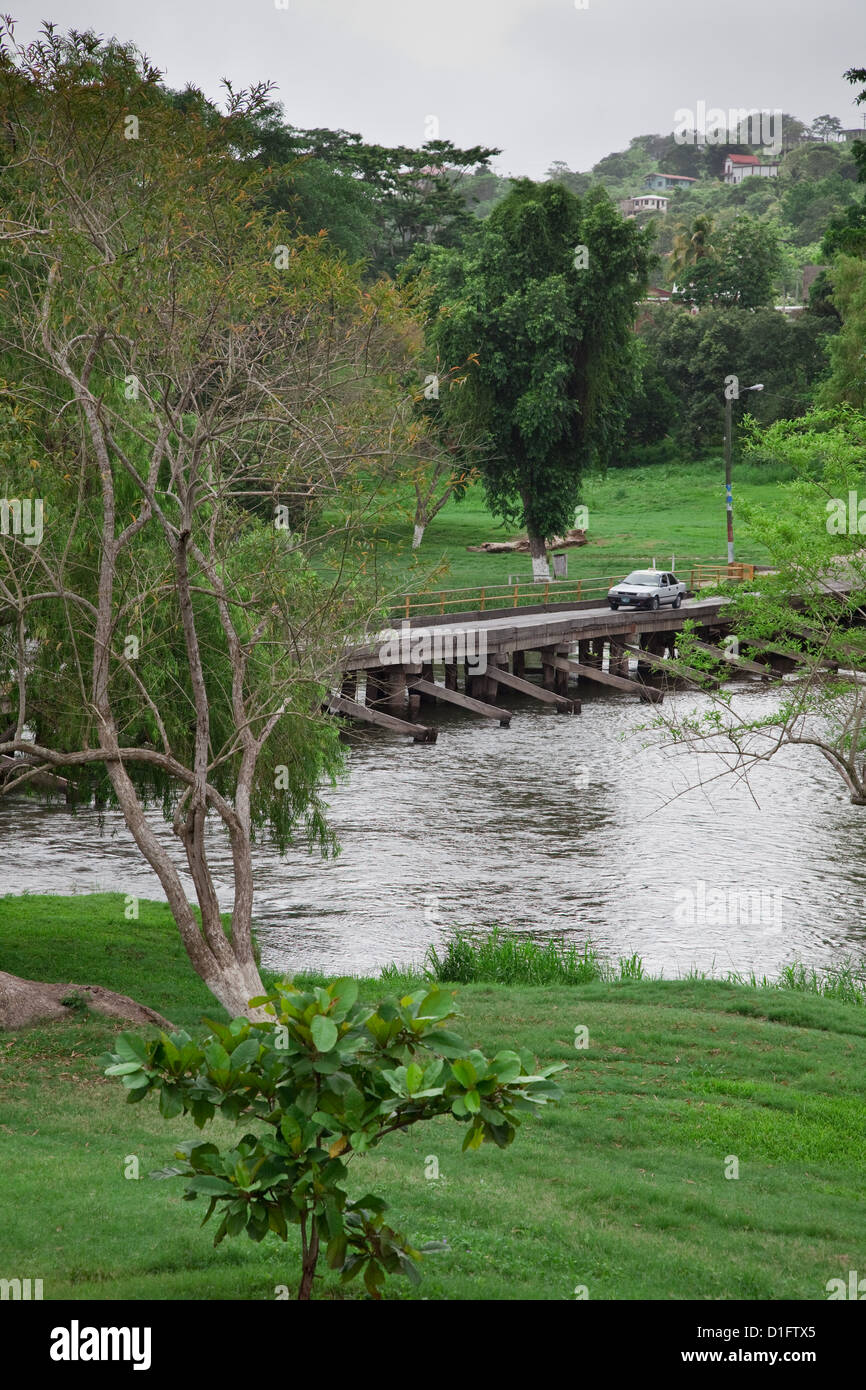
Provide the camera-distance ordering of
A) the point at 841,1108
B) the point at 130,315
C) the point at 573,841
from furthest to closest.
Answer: the point at 573,841 < the point at 130,315 < the point at 841,1108

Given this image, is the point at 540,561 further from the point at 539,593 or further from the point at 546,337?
the point at 546,337

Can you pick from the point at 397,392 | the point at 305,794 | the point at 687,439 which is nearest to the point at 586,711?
the point at 305,794

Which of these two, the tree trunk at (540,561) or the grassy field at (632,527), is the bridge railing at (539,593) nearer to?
the tree trunk at (540,561)

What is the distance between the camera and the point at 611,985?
17.1 metres

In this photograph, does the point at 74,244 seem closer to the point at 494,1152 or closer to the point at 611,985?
the point at 494,1152

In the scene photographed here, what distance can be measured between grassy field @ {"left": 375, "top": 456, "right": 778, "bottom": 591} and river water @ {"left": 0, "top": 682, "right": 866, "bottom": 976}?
21.1 meters

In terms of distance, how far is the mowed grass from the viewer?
7402 millimetres

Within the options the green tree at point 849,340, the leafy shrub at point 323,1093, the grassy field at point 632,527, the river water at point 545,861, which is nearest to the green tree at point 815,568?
the river water at point 545,861

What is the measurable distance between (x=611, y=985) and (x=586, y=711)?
82.2ft

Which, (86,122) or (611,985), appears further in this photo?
(611,985)

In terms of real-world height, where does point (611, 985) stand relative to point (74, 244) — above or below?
below

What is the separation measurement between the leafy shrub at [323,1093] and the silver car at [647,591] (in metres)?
42.9

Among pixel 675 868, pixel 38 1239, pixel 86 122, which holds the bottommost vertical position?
pixel 675 868

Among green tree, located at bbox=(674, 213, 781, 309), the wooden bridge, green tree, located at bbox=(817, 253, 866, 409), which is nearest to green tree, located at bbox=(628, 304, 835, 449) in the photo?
green tree, located at bbox=(674, 213, 781, 309)
